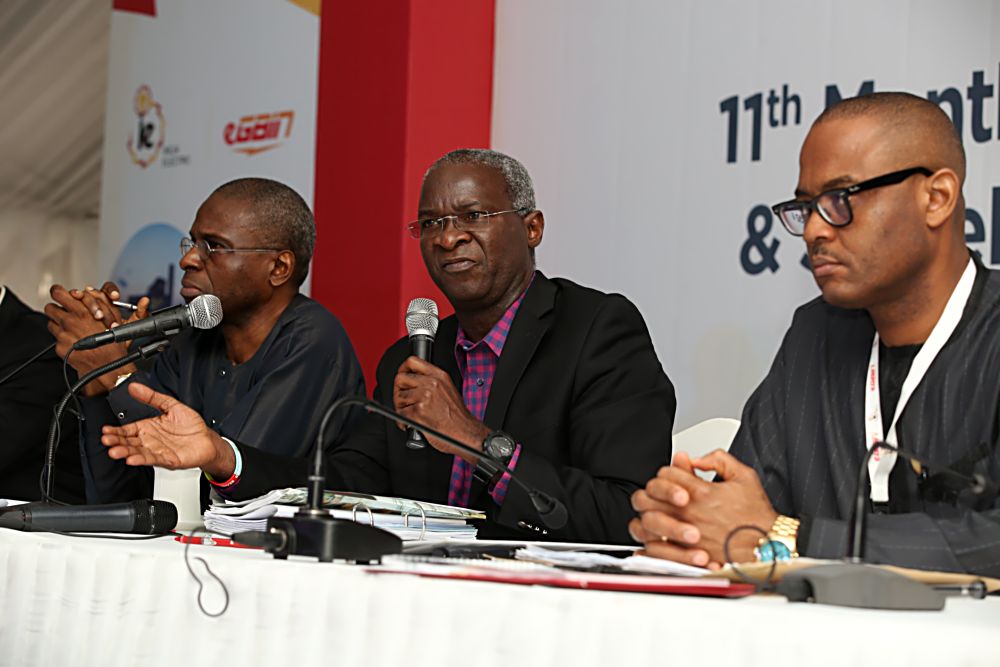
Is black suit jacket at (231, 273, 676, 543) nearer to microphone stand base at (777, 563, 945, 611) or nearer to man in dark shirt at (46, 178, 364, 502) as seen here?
man in dark shirt at (46, 178, 364, 502)

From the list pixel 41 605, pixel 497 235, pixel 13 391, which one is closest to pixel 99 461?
pixel 13 391

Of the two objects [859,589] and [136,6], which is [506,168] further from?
[136,6]

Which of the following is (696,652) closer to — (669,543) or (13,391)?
(669,543)

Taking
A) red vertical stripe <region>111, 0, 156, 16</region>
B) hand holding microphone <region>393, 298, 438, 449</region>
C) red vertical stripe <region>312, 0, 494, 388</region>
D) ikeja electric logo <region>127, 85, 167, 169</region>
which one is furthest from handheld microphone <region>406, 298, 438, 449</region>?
red vertical stripe <region>111, 0, 156, 16</region>

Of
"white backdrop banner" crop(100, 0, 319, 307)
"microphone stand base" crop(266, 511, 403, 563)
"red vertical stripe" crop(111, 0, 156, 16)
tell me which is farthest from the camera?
"red vertical stripe" crop(111, 0, 156, 16)

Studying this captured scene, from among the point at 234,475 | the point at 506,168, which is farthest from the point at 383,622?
the point at 506,168

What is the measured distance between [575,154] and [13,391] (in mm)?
2135

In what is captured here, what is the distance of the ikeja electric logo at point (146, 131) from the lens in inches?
230

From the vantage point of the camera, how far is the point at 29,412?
11.5 ft

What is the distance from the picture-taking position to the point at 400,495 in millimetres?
2871

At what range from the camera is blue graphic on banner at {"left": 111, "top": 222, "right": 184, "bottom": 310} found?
569 centimetres

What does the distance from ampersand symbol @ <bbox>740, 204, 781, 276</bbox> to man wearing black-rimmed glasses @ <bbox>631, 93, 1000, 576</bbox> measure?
5.18 ft

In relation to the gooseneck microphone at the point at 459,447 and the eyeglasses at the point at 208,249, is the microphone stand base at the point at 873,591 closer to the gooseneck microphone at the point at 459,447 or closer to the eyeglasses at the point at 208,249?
the gooseneck microphone at the point at 459,447

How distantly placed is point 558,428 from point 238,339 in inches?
41.0
